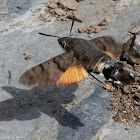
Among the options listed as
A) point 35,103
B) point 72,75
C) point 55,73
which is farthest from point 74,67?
point 35,103

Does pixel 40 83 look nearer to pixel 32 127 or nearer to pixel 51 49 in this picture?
pixel 32 127

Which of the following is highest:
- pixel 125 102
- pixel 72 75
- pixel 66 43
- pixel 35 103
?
pixel 66 43

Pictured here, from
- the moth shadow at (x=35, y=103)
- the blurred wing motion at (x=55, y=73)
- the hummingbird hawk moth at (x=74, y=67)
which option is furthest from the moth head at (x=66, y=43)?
the moth shadow at (x=35, y=103)

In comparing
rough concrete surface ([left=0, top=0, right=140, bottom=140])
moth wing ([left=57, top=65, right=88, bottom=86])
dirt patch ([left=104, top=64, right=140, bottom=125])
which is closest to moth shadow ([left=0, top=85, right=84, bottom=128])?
rough concrete surface ([left=0, top=0, right=140, bottom=140])

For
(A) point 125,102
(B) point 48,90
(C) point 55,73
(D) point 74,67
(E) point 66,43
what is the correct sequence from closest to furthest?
(C) point 55,73 → (D) point 74,67 → (E) point 66,43 → (A) point 125,102 → (B) point 48,90

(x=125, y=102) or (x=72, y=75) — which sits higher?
(x=72, y=75)

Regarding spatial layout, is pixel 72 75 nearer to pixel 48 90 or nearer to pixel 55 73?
pixel 55 73

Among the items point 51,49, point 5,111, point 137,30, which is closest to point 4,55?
point 51,49
